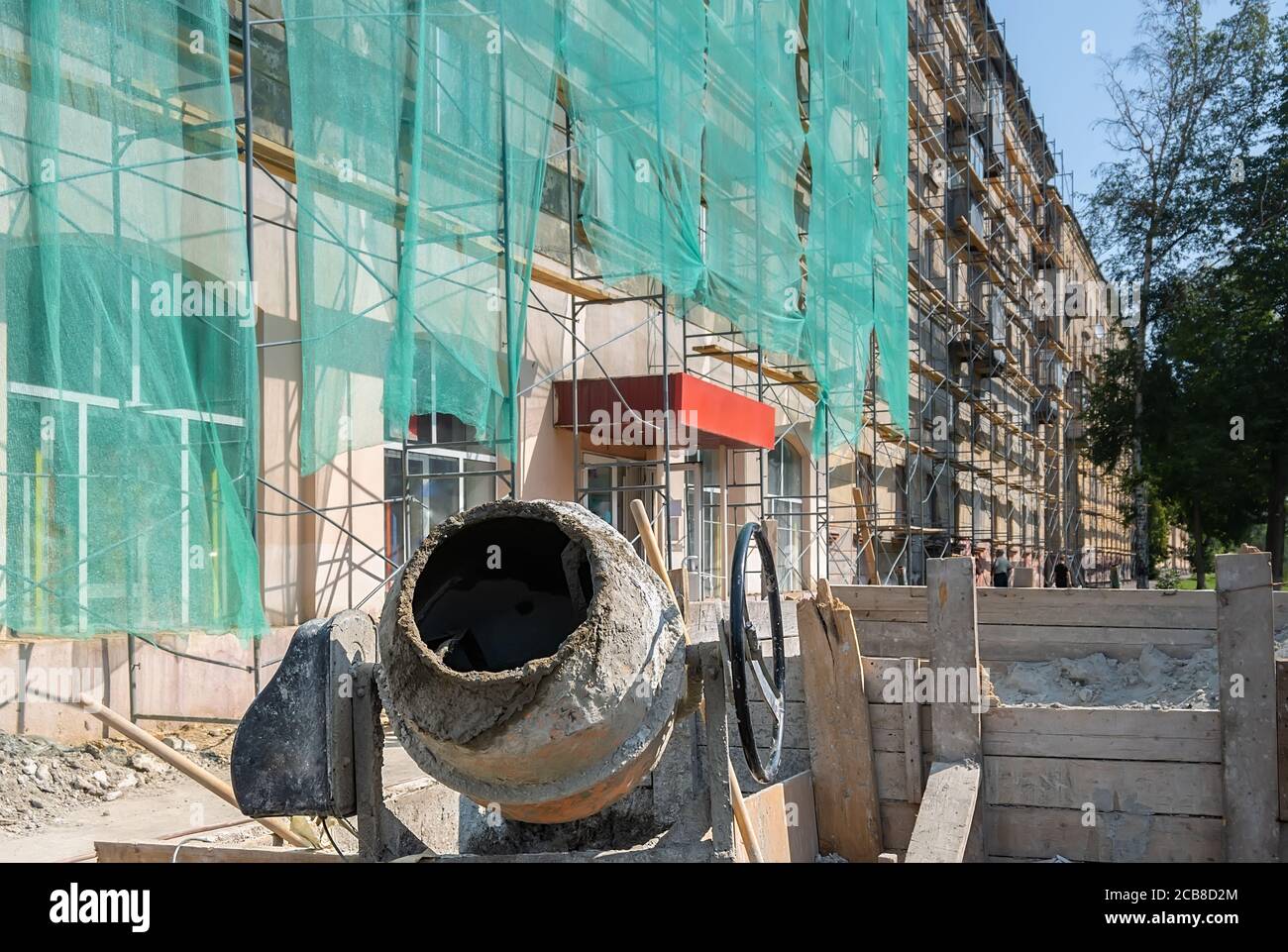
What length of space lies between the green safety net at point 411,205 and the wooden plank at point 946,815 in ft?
17.3

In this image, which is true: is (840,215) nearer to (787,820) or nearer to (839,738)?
(839,738)

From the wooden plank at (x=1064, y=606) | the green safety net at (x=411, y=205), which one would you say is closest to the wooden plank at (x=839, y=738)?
the wooden plank at (x=1064, y=606)

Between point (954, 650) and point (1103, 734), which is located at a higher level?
point (954, 650)

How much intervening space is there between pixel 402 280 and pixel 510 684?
20.8ft

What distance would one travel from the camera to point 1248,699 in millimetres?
5254

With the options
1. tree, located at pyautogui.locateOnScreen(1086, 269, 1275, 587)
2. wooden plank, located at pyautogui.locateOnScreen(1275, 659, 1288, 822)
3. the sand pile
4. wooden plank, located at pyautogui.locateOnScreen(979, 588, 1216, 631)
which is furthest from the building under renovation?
tree, located at pyautogui.locateOnScreen(1086, 269, 1275, 587)

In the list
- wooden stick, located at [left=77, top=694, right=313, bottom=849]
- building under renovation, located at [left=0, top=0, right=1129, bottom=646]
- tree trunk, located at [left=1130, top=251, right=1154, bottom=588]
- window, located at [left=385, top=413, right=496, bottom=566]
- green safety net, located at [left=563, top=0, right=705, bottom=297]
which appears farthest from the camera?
tree trunk, located at [left=1130, top=251, right=1154, bottom=588]

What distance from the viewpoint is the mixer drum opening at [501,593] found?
4.09 meters

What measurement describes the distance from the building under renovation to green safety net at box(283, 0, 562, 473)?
0.03 m

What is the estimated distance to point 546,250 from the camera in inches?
569

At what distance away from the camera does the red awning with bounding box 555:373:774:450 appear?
47.4ft
